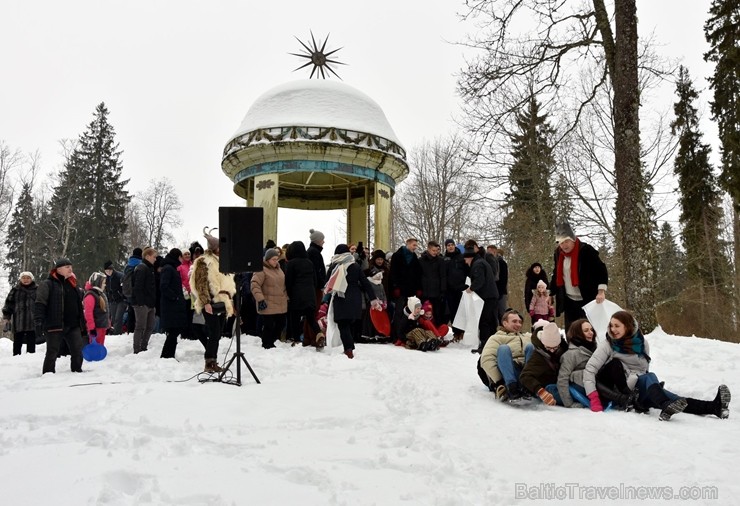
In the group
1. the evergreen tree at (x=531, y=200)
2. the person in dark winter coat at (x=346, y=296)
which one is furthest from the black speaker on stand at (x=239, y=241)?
the evergreen tree at (x=531, y=200)

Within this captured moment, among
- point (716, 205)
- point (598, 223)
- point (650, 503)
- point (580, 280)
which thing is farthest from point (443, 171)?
point (650, 503)

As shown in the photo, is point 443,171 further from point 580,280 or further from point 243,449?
point 243,449

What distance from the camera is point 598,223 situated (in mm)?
18359

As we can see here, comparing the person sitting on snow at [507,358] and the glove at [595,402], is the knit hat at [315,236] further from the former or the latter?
the glove at [595,402]

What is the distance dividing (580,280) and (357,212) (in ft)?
36.2

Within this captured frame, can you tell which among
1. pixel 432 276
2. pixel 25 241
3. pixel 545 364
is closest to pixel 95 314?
pixel 432 276

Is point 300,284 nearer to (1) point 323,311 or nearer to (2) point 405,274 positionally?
(1) point 323,311

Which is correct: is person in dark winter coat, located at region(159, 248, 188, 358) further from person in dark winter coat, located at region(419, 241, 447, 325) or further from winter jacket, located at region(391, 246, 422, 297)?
person in dark winter coat, located at region(419, 241, 447, 325)

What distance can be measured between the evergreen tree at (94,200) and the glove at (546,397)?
1362 inches

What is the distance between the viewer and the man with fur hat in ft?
22.0

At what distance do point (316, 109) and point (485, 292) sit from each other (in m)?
7.10

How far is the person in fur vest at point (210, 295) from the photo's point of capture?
664cm

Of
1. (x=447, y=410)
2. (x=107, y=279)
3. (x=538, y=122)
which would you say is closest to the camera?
(x=447, y=410)

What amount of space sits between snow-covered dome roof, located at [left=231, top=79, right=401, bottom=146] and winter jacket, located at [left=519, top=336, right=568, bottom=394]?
9.12 meters
